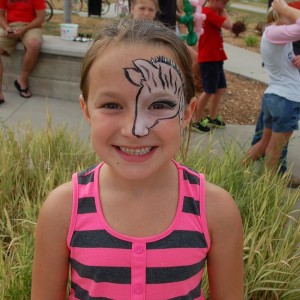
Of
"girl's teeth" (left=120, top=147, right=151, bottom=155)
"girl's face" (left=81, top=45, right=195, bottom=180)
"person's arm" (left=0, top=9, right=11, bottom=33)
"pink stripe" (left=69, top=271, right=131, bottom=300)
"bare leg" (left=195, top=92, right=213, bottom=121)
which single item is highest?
"girl's face" (left=81, top=45, right=195, bottom=180)

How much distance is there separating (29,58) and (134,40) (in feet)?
15.4

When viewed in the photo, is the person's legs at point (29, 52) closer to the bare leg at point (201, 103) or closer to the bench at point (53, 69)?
the bench at point (53, 69)

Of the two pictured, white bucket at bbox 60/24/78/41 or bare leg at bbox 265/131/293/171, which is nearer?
bare leg at bbox 265/131/293/171

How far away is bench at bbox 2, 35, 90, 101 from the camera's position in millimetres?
5773

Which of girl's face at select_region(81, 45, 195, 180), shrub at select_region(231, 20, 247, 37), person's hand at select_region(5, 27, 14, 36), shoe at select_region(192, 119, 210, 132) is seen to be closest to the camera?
girl's face at select_region(81, 45, 195, 180)

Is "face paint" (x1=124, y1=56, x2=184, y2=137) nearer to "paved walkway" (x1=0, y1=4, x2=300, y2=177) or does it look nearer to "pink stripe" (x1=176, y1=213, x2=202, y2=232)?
"pink stripe" (x1=176, y1=213, x2=202, y2=232)

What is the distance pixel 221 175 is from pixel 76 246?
176cm

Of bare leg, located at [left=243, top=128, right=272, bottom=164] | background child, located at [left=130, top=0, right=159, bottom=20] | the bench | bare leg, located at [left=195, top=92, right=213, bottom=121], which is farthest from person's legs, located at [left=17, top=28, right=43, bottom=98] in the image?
bare leg, located at [left=243, top=128, right=272, bottom=164]

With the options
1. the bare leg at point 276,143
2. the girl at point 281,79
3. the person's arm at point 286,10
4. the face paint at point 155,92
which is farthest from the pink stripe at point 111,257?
the person's arm at point 286,10

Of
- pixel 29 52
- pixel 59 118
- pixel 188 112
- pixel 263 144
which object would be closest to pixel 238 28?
pixel 29 52

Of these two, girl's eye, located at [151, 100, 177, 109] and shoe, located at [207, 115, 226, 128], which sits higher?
girl's eye, located at [151, 100, 177, 109]

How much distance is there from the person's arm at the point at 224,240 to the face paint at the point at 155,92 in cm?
27

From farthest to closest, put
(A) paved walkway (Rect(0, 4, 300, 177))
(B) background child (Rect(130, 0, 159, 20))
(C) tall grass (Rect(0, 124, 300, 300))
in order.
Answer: (A) paved walkway (Rect(0, 4, 300, 177))
(B) background child (Rect(130, 0, 159, 20))
(C) tall grass (Rect(0, 124, 300, 300))

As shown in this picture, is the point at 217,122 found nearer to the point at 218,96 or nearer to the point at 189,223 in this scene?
the point at 218,96
